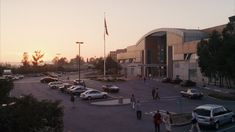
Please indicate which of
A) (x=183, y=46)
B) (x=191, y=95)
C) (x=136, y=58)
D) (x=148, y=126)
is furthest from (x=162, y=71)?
(x=148, y=126)

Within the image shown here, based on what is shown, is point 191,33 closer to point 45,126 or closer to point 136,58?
point 136,58

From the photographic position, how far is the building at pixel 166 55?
74.4 m

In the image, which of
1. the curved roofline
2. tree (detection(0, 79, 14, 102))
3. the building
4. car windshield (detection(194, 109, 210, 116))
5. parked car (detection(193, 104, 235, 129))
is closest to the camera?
tree (detection(0, 79, 14, 102))

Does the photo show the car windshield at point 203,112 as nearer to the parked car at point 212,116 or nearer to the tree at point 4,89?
the parked car at point 212,116

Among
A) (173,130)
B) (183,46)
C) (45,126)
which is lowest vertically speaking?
(173,130)

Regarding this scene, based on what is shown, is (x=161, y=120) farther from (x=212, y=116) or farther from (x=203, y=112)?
(x=212, y=116)

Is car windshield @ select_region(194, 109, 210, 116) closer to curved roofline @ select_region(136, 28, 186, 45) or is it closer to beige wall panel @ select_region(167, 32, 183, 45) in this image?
beige wall panel @ select_region(167, 32, 183, 45)

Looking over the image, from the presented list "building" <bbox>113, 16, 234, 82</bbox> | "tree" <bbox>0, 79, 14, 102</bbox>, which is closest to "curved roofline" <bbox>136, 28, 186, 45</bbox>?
"building" <bbox>113, 16, 234, 82</bbox>

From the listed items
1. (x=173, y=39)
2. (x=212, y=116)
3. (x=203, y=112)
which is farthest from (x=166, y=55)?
(x=212, y=116)

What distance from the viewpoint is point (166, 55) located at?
291 feet

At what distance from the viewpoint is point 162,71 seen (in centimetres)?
9488

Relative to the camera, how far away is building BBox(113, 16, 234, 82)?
2931 inches

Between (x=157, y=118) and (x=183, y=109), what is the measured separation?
1231 centimetres

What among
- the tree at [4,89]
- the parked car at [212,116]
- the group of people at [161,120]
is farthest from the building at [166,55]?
the tree at [4,89]
